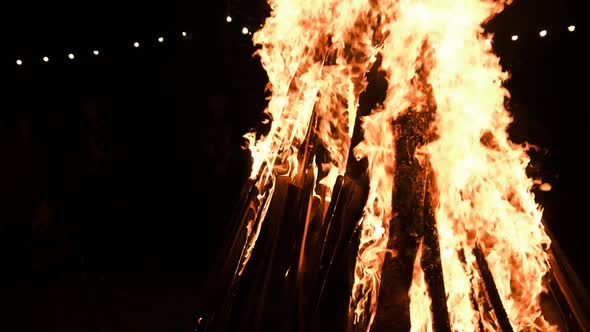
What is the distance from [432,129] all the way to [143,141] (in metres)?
5.83

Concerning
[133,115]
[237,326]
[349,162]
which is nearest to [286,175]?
[349,162]

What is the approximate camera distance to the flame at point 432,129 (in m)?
2.81

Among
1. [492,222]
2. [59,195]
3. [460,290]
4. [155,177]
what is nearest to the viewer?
[460,290]

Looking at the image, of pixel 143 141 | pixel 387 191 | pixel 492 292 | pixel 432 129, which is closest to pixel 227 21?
pixel 143 141

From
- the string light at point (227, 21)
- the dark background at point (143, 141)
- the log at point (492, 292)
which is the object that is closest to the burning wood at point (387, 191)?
the log at point (492, 292)

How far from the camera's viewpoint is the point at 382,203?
2848mm

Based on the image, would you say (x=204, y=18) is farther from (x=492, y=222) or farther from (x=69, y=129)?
(x=492, y=222)

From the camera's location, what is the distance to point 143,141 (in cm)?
784

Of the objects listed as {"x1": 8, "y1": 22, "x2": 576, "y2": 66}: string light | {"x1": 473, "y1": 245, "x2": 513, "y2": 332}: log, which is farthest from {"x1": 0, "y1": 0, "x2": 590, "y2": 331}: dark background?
{"x1": 473, "y1": 245, "x2": 513, "y2": 332}: log

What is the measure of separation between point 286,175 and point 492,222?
1264 millimetres

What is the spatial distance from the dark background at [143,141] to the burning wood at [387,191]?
1972 mm

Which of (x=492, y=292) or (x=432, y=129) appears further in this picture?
(x=432, y=129)

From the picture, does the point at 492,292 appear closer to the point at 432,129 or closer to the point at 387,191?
the point at 387,191

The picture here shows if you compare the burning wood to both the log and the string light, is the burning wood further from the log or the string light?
the string light
